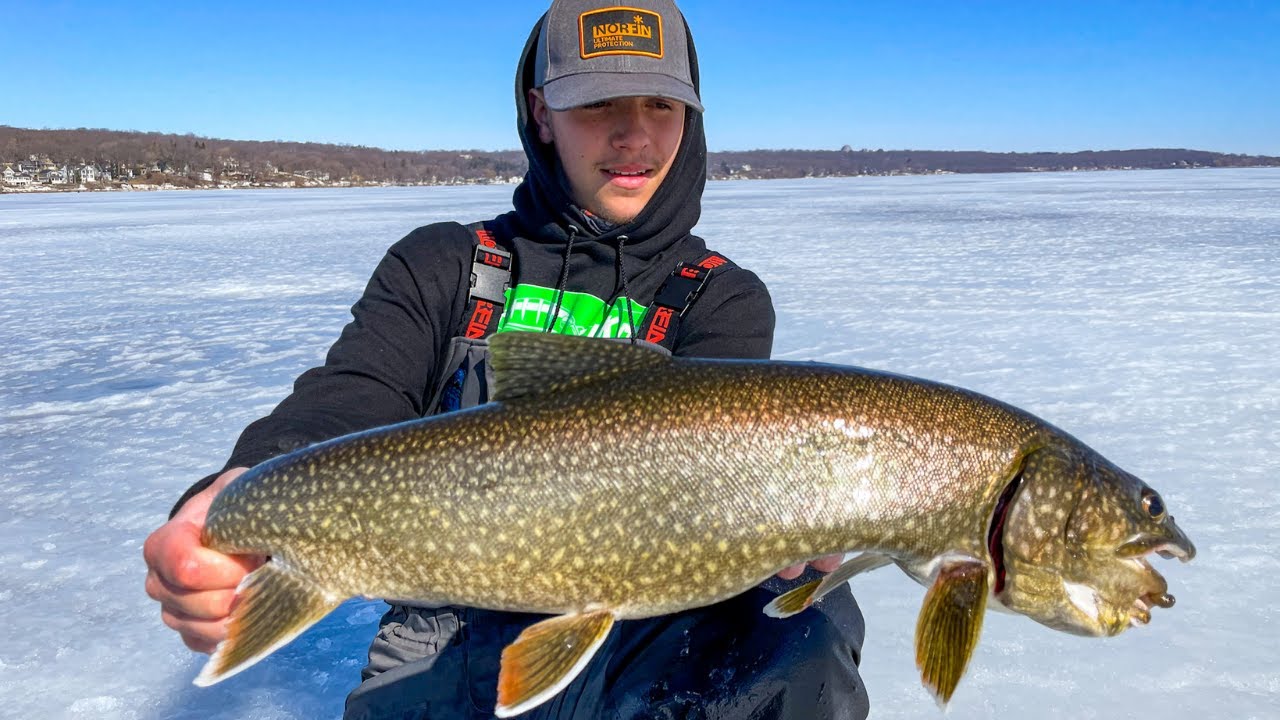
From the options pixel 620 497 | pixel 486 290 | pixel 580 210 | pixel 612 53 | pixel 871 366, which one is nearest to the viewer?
pixel 620 497

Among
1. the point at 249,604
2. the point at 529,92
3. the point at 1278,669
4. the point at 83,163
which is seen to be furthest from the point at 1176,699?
the point at 83,163

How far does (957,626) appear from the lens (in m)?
1.98

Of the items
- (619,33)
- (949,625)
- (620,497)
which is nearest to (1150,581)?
(949,625)

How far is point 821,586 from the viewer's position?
2.04m

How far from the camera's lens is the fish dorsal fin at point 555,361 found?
2061 millimetres

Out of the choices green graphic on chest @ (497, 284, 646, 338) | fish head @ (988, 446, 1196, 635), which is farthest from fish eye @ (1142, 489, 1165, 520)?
green graphic on chest @ (497, 284, 646, 338)

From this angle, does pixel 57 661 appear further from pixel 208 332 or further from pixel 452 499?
pixel 208 332

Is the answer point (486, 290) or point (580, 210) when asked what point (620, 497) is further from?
point (580, 210)

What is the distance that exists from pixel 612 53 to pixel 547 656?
202 centimetres

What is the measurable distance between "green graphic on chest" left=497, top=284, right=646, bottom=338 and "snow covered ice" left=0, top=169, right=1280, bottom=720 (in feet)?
4.73

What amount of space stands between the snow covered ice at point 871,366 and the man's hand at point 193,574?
1.03m

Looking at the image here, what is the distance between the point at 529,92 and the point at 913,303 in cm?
716

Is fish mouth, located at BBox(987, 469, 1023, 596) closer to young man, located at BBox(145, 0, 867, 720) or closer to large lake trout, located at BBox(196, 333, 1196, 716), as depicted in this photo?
large lake trout, located at BBox(196, 333, 1196, 716)

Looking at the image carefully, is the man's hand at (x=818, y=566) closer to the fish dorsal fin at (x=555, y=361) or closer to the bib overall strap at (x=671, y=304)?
the fish dorsal fin at (x=555, y=361)
